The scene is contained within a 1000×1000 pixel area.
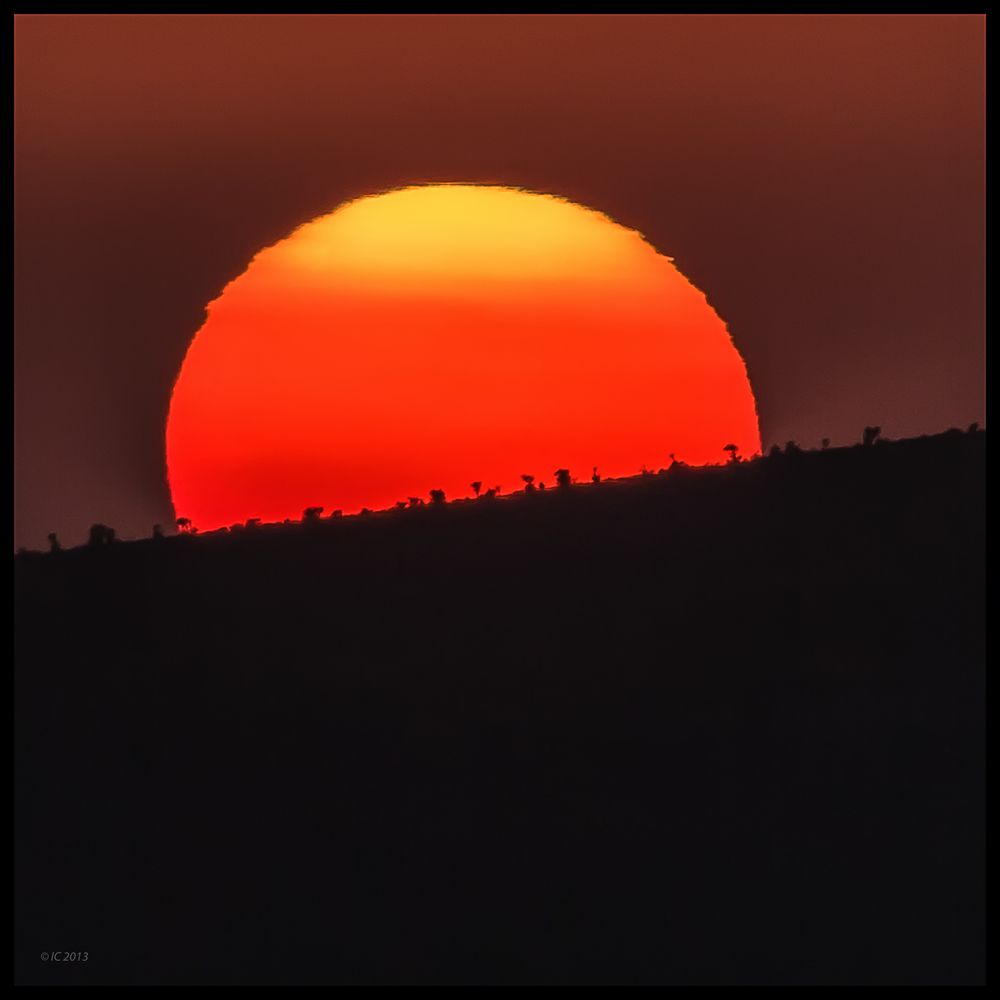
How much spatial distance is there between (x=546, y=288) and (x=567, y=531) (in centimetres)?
417

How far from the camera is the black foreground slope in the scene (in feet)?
39.4

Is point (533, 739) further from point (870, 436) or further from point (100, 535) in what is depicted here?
point (870, 436)

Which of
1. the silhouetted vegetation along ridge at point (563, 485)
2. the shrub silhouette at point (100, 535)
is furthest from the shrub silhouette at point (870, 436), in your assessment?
the shrub silhouette at point (100, 535)

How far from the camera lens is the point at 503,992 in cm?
1150

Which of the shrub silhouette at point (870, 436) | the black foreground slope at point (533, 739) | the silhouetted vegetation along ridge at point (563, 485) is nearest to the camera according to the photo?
the black foreground slope at point (533, 739)

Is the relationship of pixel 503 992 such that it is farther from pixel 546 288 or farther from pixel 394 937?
pixel 546 288

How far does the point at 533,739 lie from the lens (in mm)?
13406

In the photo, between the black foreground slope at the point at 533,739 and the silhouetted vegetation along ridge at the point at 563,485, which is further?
the silhouetted vegetation along ridge at the point at 563,485

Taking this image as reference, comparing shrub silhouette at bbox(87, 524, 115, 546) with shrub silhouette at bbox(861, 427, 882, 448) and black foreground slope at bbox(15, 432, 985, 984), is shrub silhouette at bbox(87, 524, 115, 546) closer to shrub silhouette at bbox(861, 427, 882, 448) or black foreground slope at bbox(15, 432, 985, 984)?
black foreground slope at bbox(15, 432, 985, 984)

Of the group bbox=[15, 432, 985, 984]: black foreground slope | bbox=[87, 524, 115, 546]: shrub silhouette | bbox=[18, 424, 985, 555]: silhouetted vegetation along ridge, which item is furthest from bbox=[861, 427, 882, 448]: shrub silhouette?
bbox=[87, 524, 115, 546]: shrub silhouette

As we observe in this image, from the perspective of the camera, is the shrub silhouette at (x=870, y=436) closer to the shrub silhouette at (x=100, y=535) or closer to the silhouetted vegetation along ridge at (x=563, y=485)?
the silhouetted vegetation along ridge at (x=563, y=485)

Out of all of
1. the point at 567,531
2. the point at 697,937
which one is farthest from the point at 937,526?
the point at 697,937

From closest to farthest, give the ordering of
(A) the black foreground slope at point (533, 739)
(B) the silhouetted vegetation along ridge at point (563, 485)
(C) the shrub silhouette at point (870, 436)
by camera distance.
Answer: (A) the black foreground slope at point (533, 739) < (B) the silhouetted vegetation along ridge at point (563, 485) < (C) the shrub silhouette at point (870, 436)

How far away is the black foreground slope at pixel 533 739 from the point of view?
1202 cm
